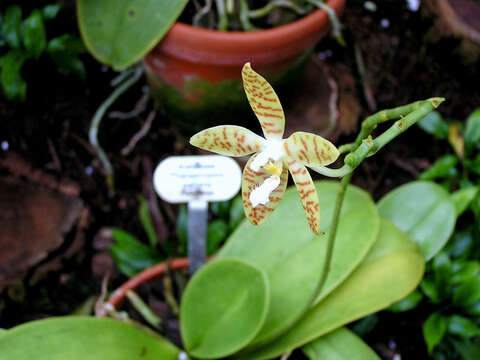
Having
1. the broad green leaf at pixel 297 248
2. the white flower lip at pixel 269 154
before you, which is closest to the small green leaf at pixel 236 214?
the broad green leaf at pixel 297 248

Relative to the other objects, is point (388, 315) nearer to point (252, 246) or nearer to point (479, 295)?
point (479, 295)

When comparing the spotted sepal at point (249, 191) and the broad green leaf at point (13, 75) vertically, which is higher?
the spotted sepal at point (249, 191)

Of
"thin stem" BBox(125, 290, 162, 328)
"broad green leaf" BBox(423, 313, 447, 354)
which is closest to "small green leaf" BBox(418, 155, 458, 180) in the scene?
"broad green leaf" BBox(423, 313, 447, 354)

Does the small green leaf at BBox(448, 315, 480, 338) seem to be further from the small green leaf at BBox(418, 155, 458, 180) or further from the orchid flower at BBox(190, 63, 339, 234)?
the orchid flower at BBox(190, 63, 339, 234)

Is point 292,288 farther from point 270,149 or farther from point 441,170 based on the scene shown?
point 441,170

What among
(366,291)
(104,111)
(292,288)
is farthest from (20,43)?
(366,291)

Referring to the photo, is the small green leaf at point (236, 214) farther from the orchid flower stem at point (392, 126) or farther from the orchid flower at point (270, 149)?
the orchid flower stem at point (392, 126)
